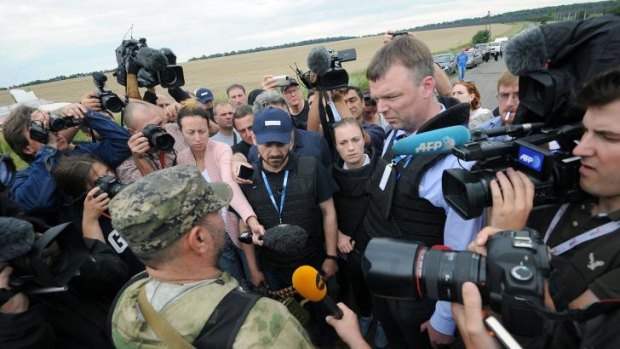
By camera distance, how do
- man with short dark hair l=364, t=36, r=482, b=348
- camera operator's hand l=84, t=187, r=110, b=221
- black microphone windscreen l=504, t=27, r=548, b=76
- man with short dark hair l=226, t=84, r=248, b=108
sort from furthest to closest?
man with short dark hair l=226, t=84, r=248, b=108 < camera operator's hand l=84, t=187, r=110, b=221 < man with short dark hair l=364, t=36, r=482, b=348 < black microphone windscreen l=504, t=27, r=548, b=76

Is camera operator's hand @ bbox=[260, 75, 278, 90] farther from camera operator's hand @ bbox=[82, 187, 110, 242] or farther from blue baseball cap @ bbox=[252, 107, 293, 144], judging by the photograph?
camera operator's hand @ bbox=[82, 187, 110, 242]

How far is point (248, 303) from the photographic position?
1388 mm

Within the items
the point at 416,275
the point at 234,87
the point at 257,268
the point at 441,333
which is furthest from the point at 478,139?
the point at 234,87

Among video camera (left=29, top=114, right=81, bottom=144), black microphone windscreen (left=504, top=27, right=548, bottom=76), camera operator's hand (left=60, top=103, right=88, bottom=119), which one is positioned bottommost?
video camera (left=29, top=114, right=81, bottom=144)

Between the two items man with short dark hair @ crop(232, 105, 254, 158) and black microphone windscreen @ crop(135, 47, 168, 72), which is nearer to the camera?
black microphone windscreen @ crop(135, 47, 168, 72)

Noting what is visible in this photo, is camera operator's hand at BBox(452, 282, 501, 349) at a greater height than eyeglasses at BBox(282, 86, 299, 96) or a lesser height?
lesser

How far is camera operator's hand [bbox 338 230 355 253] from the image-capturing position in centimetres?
328

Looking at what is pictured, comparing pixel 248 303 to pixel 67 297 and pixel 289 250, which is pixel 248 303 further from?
pixel 67 297

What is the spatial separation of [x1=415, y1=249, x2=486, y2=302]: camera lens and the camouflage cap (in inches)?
35.6

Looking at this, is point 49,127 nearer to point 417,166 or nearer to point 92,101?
point 92,101

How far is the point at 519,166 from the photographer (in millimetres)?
1480

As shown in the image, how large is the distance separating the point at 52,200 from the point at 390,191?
2.44 metres

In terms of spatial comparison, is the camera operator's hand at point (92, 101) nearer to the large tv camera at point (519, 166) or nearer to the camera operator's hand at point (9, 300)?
the camera operator's hand at point (9, 300)

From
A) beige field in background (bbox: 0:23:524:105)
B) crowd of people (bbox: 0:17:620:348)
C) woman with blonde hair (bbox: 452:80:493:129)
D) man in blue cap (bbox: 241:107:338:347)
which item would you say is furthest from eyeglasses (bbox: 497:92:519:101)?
beige field in background (bbox: 0:23:524:105)
